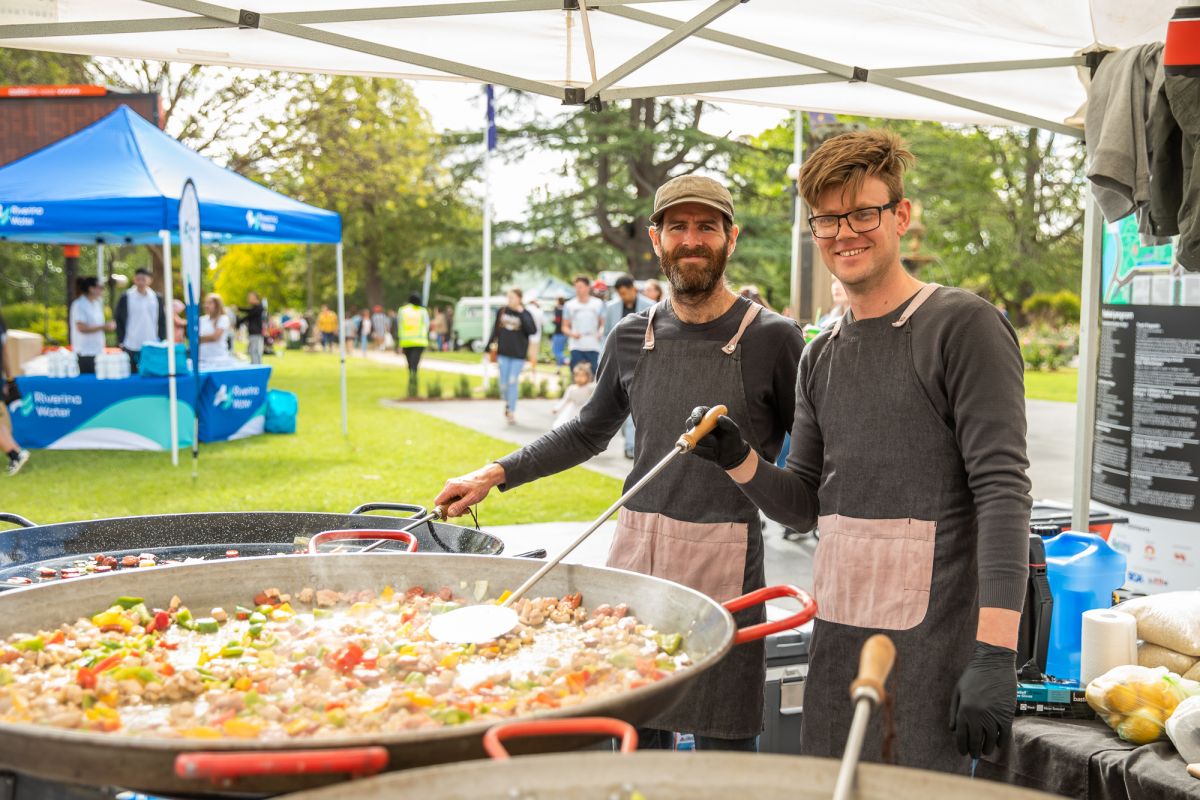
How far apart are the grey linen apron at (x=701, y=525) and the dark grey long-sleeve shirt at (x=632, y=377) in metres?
0.03

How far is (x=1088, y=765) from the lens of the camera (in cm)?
277

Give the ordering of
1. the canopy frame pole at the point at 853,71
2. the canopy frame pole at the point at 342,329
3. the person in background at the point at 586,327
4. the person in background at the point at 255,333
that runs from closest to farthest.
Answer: the canopy frame pole at the point at 853,71
the canopy frame pole at the point at 342,329
the person in background at the point at 586,327
the person in background at the point at 255,333

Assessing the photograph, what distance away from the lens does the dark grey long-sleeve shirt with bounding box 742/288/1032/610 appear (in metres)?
1.98

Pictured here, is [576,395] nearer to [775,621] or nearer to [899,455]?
[899,455]

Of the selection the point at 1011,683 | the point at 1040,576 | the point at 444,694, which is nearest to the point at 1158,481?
the point at 1040,576

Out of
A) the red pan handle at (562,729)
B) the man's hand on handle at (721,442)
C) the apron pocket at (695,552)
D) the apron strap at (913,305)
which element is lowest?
the apron pocket at (695,552)

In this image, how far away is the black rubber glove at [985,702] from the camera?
75.5 inches

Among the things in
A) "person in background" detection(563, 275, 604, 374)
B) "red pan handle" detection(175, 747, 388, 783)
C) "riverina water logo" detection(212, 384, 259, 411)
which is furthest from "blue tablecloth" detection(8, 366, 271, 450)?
"red pan handle" detection(175, 747, 388, 783)

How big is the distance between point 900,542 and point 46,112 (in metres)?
15.5

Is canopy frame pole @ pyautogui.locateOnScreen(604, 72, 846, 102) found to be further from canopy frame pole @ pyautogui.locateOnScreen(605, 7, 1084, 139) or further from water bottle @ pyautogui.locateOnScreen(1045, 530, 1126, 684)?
water bottle @ pyautogui.locateOnScreen(1045, 530, 1126, 684)

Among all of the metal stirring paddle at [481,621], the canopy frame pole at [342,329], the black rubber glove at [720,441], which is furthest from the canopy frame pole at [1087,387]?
the canopy frame pole at [342,329]

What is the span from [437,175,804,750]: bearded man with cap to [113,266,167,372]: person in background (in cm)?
1101

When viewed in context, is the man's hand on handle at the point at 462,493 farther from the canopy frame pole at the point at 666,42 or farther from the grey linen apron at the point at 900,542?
the canopy frame pole at the point at 666,42

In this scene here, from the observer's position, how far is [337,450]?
11.5m
